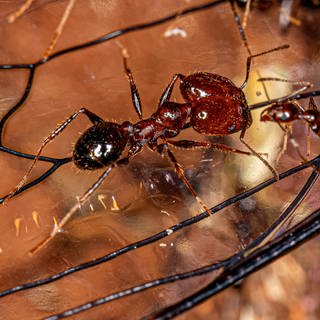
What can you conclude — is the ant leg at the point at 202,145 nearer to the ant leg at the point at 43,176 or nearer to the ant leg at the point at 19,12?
the ant leg at the point at 43,176

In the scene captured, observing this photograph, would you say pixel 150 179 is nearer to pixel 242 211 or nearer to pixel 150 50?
pixel 242 211

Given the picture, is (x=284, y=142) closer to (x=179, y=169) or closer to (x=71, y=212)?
(x=179, y=169)

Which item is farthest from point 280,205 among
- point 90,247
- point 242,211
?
point 90,247

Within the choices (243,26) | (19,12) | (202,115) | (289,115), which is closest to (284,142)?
(289,115)

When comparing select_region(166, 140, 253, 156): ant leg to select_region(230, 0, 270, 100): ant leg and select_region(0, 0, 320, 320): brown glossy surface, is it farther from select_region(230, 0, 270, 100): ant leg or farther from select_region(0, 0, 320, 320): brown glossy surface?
select_region(230, 0, 270, 100): ant leg

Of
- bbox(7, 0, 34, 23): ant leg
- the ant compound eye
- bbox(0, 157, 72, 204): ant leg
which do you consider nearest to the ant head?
the ant compound eye

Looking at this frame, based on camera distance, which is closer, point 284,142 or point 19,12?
point 284,142

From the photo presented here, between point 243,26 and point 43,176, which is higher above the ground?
point 243,26
